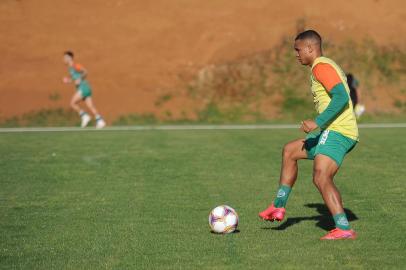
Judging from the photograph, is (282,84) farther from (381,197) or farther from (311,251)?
(311,251)

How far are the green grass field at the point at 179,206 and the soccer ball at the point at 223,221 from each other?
93 millimetres

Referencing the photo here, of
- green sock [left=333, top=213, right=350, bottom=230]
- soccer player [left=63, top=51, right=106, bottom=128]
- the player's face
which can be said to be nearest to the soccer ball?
green sock [left=333, top=213, right=350, bottom=230]

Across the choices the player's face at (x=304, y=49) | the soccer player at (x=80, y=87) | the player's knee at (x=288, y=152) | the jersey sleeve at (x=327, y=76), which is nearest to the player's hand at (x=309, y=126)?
the jersey sleeve at (x=327, y=76)

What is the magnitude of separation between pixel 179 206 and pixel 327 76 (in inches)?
129

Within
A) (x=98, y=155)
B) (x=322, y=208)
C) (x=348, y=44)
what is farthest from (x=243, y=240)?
(x=348, y=44)

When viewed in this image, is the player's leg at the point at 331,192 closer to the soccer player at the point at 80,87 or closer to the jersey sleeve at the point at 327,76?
the jersey sleeve at the point at 327,76

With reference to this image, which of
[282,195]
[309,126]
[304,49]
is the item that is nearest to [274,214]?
[282,195]

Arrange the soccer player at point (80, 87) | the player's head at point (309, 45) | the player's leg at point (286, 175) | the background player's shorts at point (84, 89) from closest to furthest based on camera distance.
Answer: the player's head at point (309, 45), the player's leg at point (286, 175), the soccer player at point (80, 87), the background player's shorts at point (84, 89)

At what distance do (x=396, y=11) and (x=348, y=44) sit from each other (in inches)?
123

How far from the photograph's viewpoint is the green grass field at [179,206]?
8.12m

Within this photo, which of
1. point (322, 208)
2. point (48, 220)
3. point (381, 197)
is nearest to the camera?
point (48, 220)

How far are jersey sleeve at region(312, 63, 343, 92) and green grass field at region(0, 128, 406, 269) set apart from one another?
160 cm

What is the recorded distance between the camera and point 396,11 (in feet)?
110

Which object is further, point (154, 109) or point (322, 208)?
point (154, 109)
